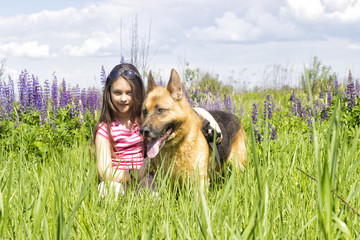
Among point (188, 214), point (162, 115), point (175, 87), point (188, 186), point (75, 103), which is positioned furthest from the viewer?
point (75, 103)

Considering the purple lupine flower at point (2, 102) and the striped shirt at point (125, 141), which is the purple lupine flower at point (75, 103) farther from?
the striped shirt at point (125, 141)

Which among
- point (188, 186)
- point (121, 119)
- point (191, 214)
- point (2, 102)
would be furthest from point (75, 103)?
point (191, 214)

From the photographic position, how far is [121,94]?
4012mm

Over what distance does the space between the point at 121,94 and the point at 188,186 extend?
5.40 feet

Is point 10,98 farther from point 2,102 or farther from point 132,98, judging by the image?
point 132,98

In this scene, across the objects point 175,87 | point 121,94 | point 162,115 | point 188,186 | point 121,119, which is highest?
point 175,87

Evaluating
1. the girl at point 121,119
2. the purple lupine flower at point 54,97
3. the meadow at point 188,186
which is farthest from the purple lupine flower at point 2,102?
the girl at point 121,119

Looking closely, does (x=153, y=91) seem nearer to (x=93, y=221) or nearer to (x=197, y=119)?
(x=197, y=119)

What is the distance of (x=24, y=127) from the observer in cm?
548

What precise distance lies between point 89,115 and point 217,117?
9.25ft

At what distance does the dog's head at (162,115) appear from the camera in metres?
3.24

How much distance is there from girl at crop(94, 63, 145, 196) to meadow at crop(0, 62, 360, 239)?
1.00 ft

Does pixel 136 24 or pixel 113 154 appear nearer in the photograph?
pixel 113 154

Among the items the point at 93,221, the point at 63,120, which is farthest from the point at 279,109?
the point at 93,221
